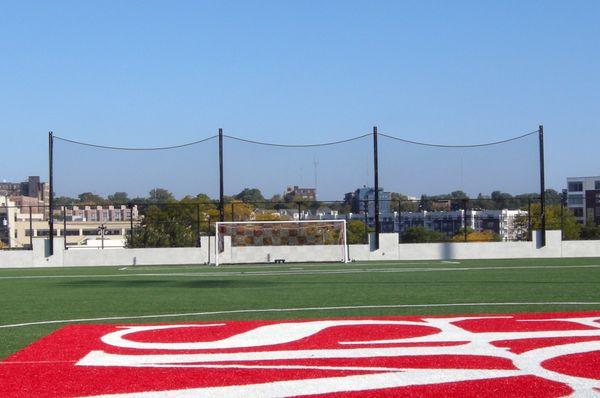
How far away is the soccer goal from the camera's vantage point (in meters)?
34.9

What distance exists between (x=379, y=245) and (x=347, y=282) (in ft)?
54.1

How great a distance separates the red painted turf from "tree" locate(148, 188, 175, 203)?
29771 mm

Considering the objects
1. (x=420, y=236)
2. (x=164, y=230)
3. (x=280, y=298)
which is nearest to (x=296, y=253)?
(x=420, y=236)

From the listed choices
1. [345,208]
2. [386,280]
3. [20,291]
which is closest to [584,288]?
[386,280]

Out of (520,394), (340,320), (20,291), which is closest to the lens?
(520,394)

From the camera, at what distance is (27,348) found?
8.86 m

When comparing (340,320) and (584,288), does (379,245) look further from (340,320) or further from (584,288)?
(340,320)

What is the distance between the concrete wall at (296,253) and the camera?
115ft

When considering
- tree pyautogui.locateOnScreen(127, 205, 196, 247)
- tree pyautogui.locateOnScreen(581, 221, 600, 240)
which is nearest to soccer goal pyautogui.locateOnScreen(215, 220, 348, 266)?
tree pyautogui.locateOnScreen(127, 205, 196, 247)

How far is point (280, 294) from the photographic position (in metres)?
16.1

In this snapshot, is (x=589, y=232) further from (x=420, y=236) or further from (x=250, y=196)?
(x=250, y=196)

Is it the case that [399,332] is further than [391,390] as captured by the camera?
Yes

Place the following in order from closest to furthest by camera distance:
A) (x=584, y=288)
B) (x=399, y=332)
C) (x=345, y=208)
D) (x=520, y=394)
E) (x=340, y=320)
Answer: (x=520, y=394), (x=399, y=332), (x=340, y=320), (x=584, y=288), (x=345, y=208)

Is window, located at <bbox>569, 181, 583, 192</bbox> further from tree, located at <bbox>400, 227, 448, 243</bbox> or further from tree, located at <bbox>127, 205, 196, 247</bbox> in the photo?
tree, located at <bbox>127, 205, 196, 247</bbox>
